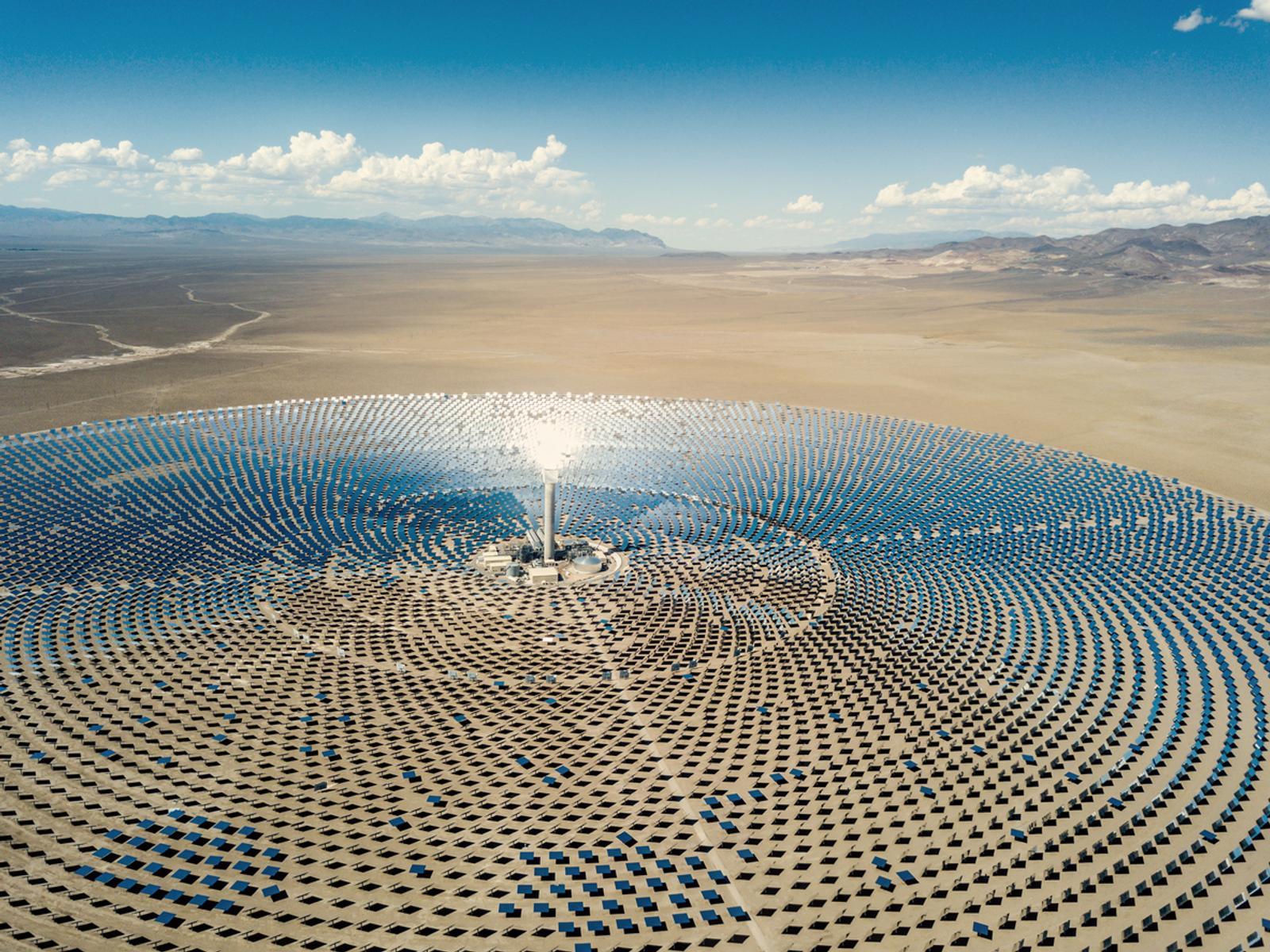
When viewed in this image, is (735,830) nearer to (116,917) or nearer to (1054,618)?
(116,917)

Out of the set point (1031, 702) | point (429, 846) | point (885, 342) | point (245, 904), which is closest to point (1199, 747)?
point (1031, 702)

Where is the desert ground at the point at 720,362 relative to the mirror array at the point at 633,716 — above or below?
above

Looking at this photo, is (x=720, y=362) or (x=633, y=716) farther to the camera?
(x=720, y=362)

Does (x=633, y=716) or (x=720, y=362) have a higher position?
(x=720, y=362)

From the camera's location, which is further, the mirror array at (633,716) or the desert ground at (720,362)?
the desert ground at (720,362)
